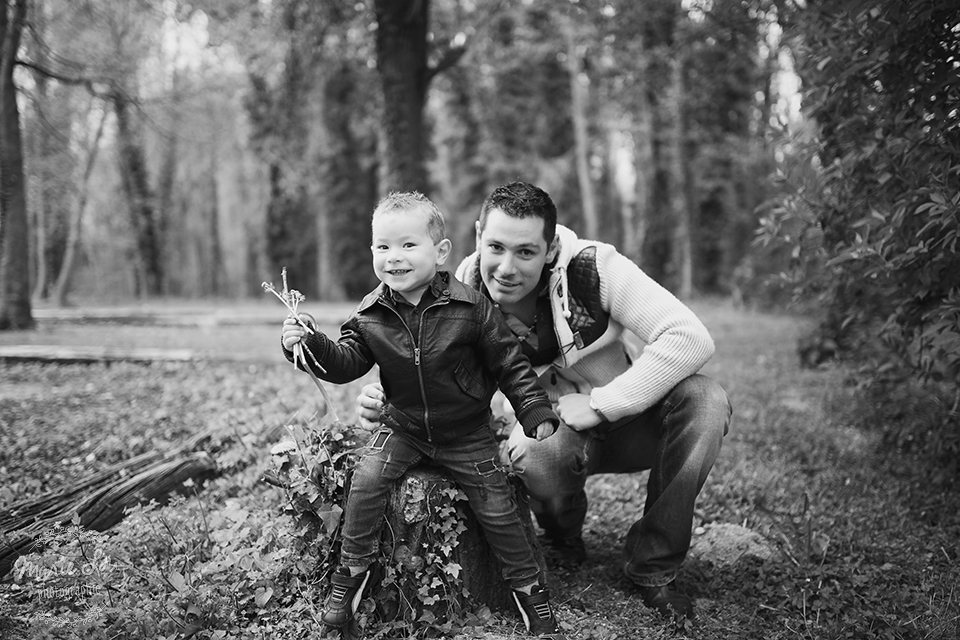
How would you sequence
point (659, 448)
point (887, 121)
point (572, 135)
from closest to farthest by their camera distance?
point (659, 448) < point (887, 121) < point (572, 135)

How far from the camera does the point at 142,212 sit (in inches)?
882

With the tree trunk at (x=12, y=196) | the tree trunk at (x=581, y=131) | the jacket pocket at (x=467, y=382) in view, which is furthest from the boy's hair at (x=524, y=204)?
the tree trunk at (x=581, y=131)

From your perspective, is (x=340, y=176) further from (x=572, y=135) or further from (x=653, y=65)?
(x=653, y=65)

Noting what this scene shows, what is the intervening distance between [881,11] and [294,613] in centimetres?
379

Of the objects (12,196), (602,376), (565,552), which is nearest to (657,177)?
(12,196)

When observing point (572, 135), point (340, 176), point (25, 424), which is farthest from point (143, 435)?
point (572, 135)

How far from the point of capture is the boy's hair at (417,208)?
8.83 ft

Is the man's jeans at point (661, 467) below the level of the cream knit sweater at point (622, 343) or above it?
below

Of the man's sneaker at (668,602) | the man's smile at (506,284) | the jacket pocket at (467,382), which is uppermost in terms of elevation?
the man's smile at (506,284)

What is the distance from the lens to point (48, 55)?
29.1 ft

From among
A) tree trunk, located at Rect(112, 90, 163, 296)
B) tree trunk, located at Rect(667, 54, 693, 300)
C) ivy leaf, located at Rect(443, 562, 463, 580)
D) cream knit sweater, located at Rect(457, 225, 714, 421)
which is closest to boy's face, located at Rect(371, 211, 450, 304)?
cream knit sweater, located at Rect(457, 225, 714, 421)

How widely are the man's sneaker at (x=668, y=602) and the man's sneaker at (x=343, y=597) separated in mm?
1261

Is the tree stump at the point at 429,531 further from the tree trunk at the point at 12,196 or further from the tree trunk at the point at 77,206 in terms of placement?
the tree trunk at the point at 77,206

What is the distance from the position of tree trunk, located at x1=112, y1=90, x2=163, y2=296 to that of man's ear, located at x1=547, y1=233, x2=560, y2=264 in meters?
20.2
